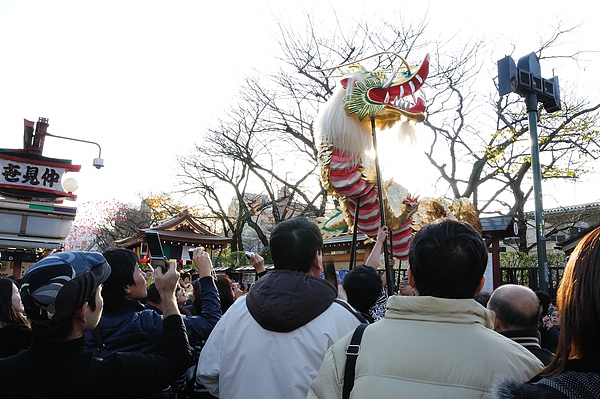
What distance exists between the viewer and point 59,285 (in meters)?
1.66

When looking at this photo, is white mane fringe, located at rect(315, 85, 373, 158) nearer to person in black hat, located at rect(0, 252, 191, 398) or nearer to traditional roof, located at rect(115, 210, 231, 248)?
person in black hat, located at rect(0, 252, 191, 398)

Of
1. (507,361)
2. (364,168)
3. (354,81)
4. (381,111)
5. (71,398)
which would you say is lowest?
(71,398)

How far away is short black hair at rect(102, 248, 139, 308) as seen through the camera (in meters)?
2.29

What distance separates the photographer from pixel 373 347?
59.3 inches

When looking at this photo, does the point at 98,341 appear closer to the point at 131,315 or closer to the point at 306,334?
the point at 131,315

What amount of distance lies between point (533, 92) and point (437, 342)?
4668 millimetres

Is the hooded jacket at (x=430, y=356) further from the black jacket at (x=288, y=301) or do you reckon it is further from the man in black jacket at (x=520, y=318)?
the man in black jacket at (x=520, y=318)

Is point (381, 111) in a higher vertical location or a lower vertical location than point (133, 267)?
higher

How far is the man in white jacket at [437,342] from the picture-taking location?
1.39 m

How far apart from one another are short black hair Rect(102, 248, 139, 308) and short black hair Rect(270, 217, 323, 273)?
738 mm

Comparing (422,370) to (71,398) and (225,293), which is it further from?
(225,293)

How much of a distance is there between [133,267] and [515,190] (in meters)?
15.6

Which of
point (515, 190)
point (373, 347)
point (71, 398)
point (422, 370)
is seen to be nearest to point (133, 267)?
point (71, 398)

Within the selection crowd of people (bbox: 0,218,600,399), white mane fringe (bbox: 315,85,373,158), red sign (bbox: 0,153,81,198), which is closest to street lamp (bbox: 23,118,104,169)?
red sign (bbox: 0,153,81,198)
